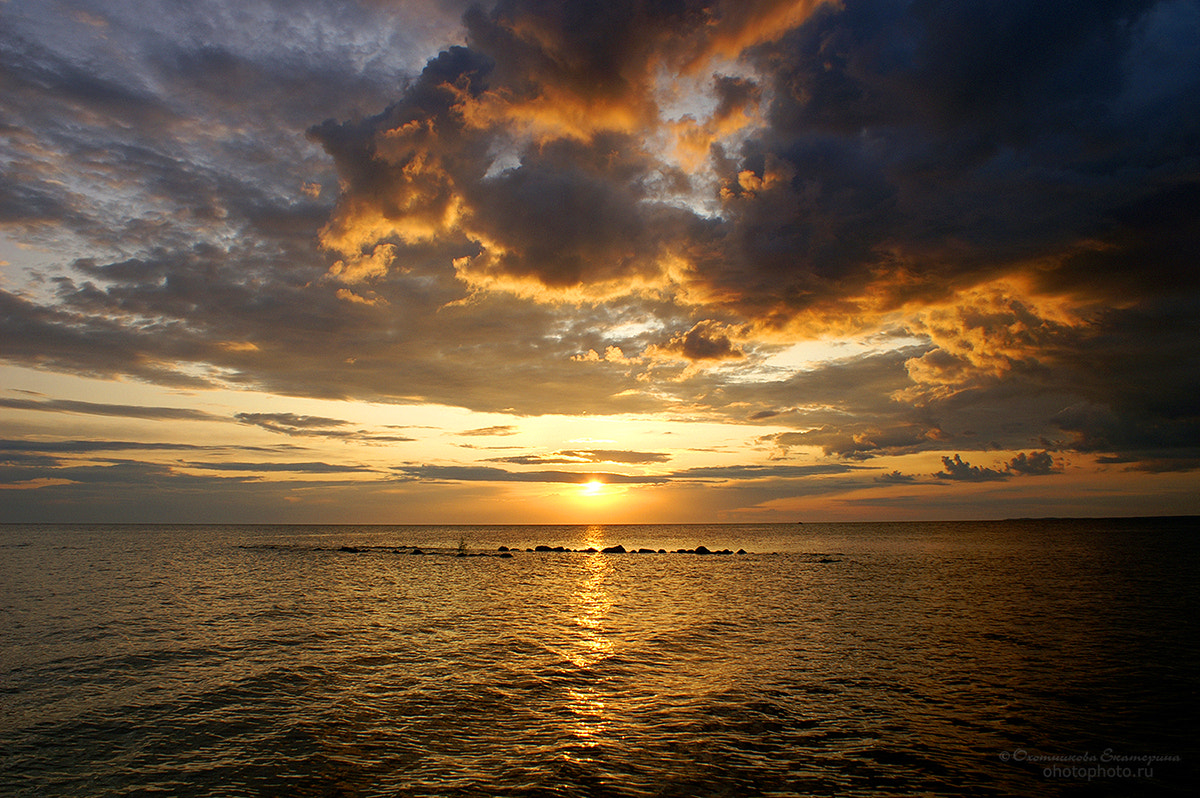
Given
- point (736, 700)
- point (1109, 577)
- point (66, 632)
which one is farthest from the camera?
point (1109, 577)

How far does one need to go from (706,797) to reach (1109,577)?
67.0 metres

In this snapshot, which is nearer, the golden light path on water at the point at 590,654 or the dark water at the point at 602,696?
the dark water at the point at 602,696

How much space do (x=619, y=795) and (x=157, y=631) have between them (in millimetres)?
32522

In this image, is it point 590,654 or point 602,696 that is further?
point 590,654

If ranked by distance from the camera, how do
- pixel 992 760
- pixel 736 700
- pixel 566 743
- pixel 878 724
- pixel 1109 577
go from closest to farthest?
pixel 992 760
pixel 566 743
pixel 878 724
pixel 736 700
pixel 1109 577

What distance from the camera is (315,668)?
25.6 m

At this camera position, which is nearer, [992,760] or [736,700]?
[992,760]

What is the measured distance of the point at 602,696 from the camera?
2152 centimetres

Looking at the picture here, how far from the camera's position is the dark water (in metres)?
15.0

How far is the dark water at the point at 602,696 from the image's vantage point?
15.0 m

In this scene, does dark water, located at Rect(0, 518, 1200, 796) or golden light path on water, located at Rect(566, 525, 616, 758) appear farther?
golden light path on water, located at Rect(566, 525, 616, 758)

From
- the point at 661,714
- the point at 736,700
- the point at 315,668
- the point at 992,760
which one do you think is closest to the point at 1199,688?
the point at 992,760

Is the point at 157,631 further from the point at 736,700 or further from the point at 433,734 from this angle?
the point at 736,700

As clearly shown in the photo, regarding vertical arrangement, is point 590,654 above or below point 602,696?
below
